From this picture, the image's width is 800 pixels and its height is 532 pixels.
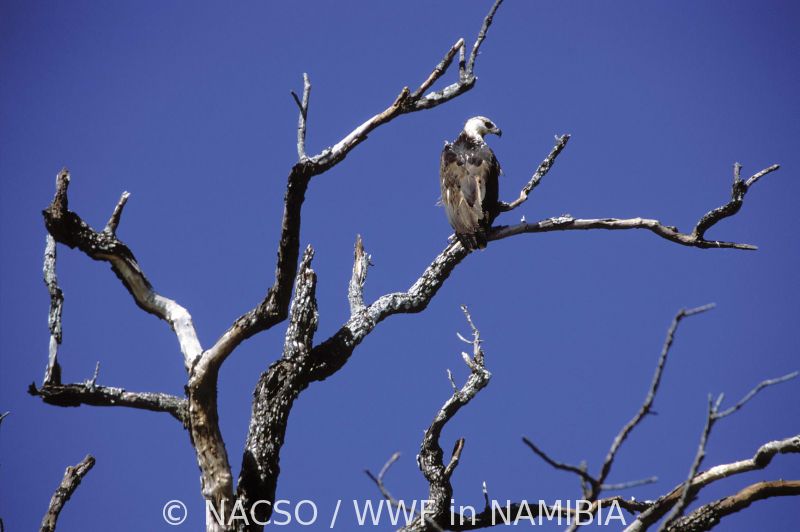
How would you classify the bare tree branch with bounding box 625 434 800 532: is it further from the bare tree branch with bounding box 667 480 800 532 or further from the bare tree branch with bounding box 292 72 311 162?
the bare tree branch with bounding box 292 72 311 162

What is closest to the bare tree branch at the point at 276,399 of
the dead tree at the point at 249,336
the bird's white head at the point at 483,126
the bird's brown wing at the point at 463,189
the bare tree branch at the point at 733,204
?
the dead tree at the point at 249,336

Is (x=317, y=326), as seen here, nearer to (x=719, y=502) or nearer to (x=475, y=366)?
(x=475, y=366)

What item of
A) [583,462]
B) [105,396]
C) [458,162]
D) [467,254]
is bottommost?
[583,462]

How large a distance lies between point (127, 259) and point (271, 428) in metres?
1.17

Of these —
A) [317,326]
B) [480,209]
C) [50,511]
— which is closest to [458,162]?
[480,209]

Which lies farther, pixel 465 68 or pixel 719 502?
pixel 465 68

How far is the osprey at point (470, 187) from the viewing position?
5547 millimetres

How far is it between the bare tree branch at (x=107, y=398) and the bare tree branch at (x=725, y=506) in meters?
2.36

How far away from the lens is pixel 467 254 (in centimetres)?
519

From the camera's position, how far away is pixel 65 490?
4102mm

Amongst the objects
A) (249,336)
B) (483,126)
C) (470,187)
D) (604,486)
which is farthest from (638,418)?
(483,126)

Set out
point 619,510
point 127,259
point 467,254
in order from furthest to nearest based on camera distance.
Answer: point 467,254, point 619,510, point 127,259

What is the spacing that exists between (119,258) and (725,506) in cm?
311

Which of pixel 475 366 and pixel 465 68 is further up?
pixel 465 68
